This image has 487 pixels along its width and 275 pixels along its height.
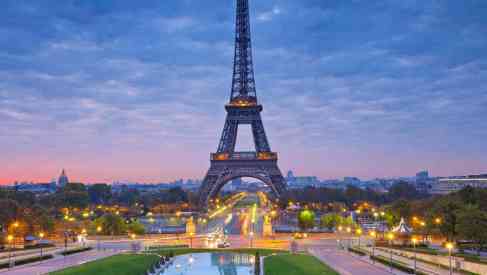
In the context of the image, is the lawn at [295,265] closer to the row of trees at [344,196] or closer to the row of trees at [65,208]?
the row of trees at [65,208]

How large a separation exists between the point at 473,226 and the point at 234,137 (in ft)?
183

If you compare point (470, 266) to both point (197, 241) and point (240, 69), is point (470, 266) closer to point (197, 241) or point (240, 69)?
point (197, 241)

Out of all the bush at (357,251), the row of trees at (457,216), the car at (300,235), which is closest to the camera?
the row of trees at (457,216)

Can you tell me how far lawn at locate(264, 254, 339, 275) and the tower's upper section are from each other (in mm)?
51263

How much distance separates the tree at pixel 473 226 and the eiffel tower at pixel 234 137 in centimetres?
4796

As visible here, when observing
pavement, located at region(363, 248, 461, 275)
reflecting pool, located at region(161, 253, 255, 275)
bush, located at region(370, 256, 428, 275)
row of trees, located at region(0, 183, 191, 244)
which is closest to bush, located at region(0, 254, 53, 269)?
→ reflecting pool, located at region(161, 253, 255, 275)

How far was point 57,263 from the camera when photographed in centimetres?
4378

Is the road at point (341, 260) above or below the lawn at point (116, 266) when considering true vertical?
below

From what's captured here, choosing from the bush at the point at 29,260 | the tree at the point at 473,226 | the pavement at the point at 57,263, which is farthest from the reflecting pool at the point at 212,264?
the tree at the point at 473,226

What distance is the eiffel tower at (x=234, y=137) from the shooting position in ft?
308

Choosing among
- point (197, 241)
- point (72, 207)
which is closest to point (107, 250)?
point (197, 241)

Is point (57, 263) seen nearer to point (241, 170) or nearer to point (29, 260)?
point (29, 260)

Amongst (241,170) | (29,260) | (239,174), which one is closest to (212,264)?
(29,260)

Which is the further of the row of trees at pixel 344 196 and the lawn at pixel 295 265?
the row of trees at pixel 344 196
